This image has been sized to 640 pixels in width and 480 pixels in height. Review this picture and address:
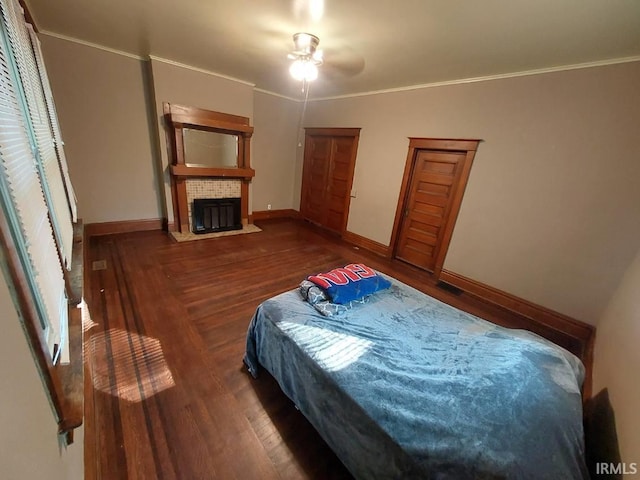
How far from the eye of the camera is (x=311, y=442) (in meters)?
1.38

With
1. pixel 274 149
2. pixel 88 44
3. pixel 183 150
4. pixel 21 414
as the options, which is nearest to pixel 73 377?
pixel 21 414

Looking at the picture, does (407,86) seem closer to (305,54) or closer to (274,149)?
(305,54)

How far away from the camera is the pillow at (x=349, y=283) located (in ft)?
5.79

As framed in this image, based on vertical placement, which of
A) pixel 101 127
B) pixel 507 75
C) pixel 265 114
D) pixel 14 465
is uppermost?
pixel 507 75

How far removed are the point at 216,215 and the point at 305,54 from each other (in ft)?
9.68

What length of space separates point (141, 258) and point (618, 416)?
427 centimetres

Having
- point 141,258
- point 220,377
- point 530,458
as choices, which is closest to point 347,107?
point 141,258

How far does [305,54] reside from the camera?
90.4 inches

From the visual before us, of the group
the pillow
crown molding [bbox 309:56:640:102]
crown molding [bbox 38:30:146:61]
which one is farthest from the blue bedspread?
crown molding [bbox 38:30:146:61]

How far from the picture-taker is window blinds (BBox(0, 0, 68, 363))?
66 cm

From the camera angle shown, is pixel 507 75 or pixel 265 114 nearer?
pixel 507 75

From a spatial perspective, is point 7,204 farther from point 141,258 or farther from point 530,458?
point 141,258

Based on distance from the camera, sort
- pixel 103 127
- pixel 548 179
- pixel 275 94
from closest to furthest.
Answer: pixel 548 179
pixel 103 127
pixel 275 94

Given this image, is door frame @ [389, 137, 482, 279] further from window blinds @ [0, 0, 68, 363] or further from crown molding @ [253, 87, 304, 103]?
window blinds @ [0, 0, 68, 363]
